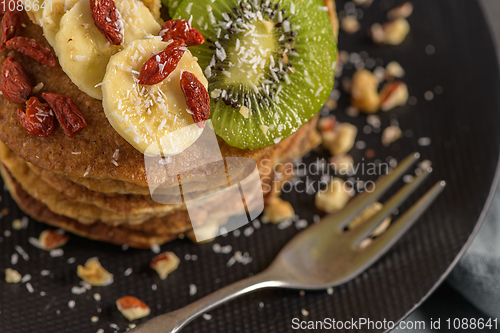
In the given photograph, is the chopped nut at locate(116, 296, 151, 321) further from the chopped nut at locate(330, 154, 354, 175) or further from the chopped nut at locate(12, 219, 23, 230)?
the chopped nut at locate(330, 154, 354, 175)

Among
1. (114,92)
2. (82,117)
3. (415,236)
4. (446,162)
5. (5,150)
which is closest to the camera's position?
(114,92)

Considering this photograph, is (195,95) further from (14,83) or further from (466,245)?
(466,245)

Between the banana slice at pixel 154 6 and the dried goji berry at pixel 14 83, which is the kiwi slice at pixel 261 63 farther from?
the dried goji berry at pixel 14 83

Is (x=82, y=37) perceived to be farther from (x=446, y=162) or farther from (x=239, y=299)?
(x=446, y=162)

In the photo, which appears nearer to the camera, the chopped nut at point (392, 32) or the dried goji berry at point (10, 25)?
the dried goji berry at point (10, 25)

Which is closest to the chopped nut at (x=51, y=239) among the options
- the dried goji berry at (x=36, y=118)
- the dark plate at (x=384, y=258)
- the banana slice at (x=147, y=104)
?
the dark plate at (x=384, y=258)

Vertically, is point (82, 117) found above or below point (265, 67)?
below

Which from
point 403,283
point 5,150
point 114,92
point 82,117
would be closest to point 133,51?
point 114,92
